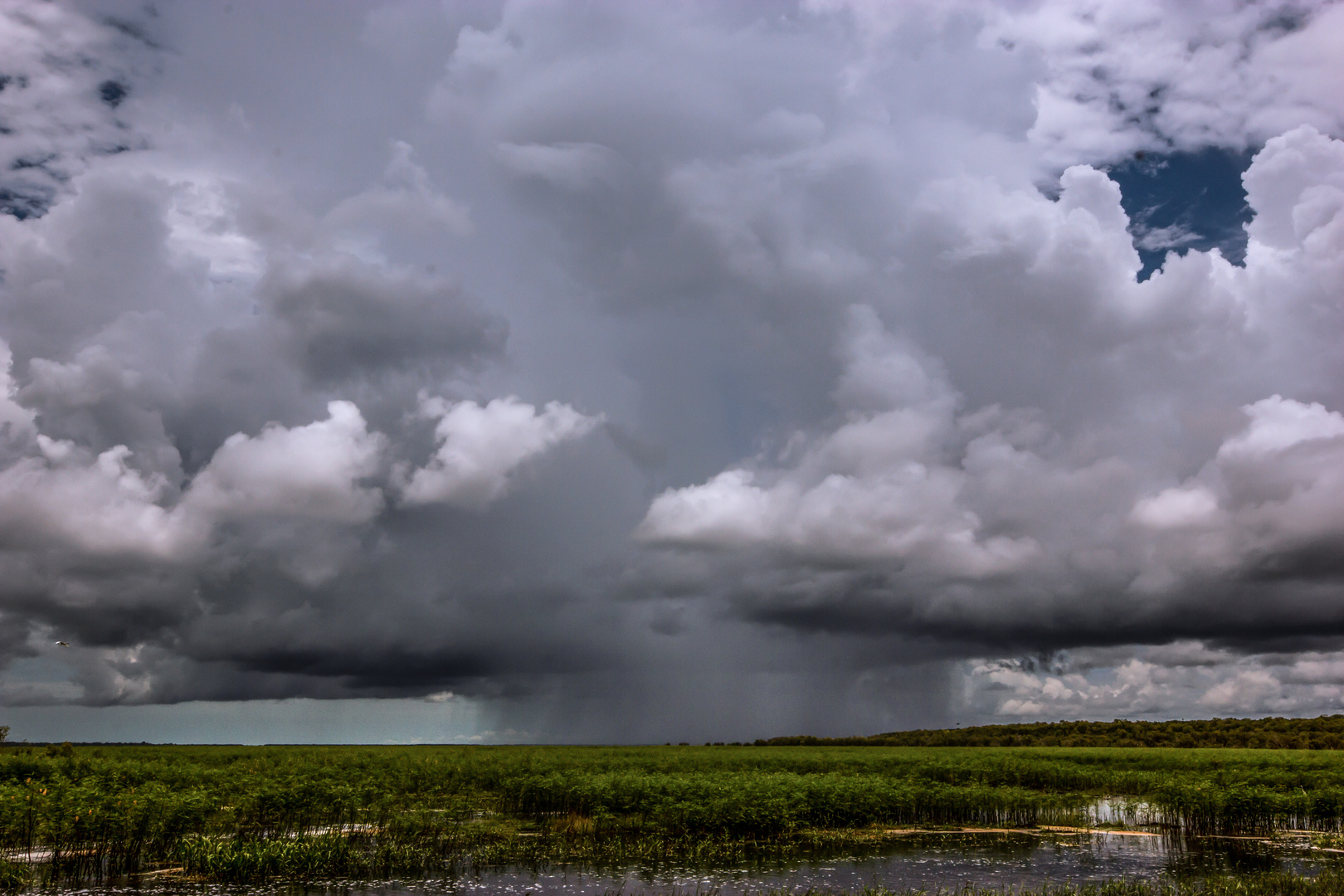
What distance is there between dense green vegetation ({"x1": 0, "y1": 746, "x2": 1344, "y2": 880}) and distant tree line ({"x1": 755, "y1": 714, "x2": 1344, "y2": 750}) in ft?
235

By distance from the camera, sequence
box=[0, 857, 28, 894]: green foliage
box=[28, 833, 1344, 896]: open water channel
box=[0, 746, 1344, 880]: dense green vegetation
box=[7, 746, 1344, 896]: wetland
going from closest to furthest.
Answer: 1. box=[0, 857, 28, 894]: green foliage
2. box=[28, 833, 1344, 896]: open water channel
3. box=[7, 746, 1344, 896]: wetland
4. box=[0, 746, 1344, 880]: dense green vegetation

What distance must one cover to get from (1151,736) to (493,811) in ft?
428

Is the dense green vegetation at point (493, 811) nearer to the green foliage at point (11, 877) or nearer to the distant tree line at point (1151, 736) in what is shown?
the green foliage at point (11, 877)

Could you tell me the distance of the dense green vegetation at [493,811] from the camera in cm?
3173

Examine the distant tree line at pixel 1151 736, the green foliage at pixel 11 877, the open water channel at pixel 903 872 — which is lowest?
the distant tree line at pixel 1151 736

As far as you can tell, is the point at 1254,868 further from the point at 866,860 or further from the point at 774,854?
the point at 774,854

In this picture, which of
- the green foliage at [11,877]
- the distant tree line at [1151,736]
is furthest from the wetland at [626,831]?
the distant tree line at [1151,736]

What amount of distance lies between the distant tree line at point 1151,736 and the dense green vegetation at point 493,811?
71737 millimetres

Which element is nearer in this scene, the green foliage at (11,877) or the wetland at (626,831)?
the green foliage at (11,877)

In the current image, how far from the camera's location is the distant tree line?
121 meters

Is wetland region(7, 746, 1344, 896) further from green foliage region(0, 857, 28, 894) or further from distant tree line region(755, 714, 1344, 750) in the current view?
distant tree line region(755, 714, 1344, 750)

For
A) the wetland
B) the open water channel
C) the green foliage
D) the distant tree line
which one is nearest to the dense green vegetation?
the wetland

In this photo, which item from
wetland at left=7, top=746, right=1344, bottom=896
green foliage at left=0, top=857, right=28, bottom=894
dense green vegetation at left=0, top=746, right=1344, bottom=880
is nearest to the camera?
green foliage at left=0, top=857, right=28, bottom=894

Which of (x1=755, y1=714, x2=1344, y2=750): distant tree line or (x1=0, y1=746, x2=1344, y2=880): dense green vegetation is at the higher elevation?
(x1=0, y1=746, x2=1344, y2=880): dense green vegetation
